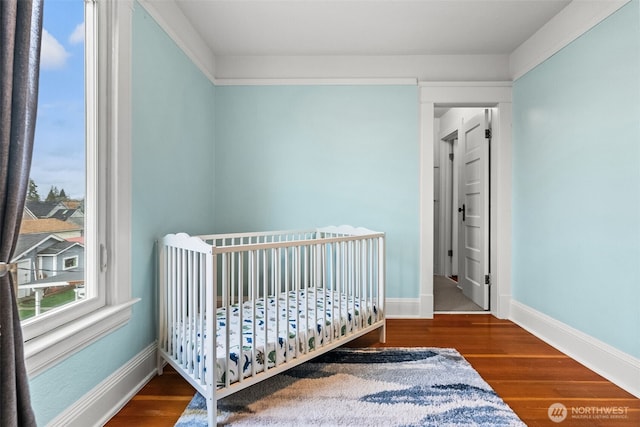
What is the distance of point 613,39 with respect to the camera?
1.64 m

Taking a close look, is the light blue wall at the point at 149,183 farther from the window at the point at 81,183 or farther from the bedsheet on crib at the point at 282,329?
the bedsheet on crib at the point at 282,329

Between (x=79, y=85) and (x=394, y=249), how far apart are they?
2.29 meters

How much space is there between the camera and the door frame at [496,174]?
255 cm

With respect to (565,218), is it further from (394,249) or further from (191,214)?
(191,214)

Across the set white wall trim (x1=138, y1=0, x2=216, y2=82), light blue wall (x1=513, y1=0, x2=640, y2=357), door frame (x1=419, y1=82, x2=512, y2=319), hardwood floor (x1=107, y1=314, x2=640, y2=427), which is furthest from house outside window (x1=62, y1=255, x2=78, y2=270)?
light blue wall (x1=513, y1=0, x2=640, y2=357)

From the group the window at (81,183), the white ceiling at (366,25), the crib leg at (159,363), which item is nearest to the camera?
the window at (81,183)

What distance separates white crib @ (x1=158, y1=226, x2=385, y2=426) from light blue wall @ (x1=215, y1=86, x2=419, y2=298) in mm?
553

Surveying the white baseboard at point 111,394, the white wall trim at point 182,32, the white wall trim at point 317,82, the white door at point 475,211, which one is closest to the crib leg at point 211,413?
the white baseboard at point 111,394

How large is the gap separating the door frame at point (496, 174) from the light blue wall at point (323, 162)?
7 cm

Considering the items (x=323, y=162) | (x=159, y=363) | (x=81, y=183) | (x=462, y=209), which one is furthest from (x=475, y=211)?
(x=81, y=183)

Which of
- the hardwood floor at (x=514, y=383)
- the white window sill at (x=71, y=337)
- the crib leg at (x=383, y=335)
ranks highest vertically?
the white window sill at (x=71, y=337)

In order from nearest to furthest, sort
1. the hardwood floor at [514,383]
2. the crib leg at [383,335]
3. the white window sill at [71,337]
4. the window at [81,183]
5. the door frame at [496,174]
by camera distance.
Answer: the white window sill at [71,337]
the window at [81,183]
the hardwood floor at [514,383]
the crib leg at [383,335]
the door frame at [496,174]

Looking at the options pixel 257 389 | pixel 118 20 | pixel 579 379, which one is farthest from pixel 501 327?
pixel 118 20

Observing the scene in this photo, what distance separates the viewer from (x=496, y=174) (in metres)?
2.59
